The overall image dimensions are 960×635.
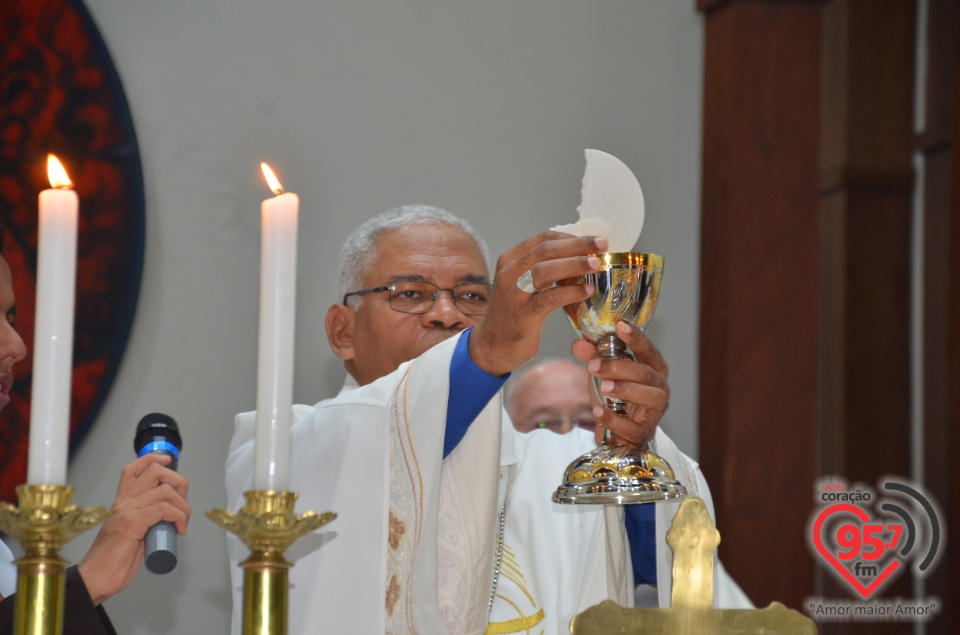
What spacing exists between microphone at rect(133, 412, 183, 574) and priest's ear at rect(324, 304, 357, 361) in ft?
4.30

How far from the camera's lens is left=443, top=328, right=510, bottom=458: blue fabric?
212 centimetres

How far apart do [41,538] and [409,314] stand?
5.66 feet

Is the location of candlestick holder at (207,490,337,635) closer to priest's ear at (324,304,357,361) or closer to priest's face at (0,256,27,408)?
priest's face at (0,256,27,408)

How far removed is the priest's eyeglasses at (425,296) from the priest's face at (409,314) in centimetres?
1

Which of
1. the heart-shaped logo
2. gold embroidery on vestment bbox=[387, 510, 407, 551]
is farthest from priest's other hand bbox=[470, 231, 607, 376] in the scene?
A: the heart-shaped logo

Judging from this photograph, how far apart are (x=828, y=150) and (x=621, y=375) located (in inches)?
212

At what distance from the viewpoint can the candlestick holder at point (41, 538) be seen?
1130 mm

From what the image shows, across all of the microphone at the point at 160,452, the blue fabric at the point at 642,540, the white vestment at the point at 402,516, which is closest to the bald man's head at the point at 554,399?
the blue fabric at the point at 642,540

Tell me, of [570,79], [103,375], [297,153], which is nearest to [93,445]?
[103,375]

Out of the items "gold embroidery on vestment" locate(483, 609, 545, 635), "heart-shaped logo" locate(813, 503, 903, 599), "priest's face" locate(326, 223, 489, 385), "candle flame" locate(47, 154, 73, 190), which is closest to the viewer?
"candle flame" locate(47, 154, 73, 190)

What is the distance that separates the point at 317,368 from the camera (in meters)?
4.15

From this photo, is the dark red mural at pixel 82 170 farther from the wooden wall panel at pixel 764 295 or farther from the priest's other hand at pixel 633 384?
the priest's other hand at pixel 633 384

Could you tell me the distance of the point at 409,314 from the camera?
→ 284cm

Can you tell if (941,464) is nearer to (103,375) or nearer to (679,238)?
(679,238)
